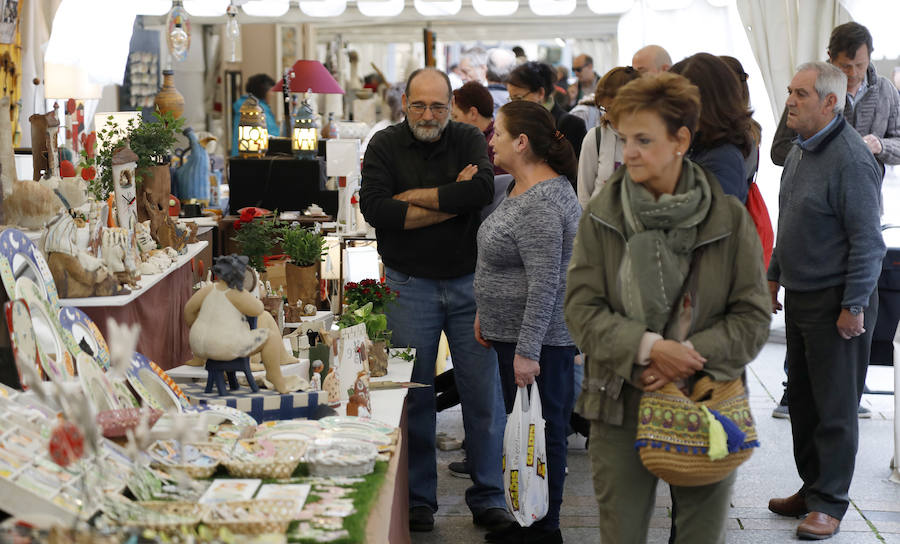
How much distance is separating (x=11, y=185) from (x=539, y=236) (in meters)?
1.53

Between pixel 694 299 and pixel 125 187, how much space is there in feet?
6.33

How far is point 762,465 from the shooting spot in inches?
181

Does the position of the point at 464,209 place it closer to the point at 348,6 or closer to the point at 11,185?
the point at 11,185

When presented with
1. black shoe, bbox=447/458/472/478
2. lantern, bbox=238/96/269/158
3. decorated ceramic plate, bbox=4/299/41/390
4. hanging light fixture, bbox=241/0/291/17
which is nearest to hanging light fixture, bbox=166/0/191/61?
lantern, bbox=238/96/269/158

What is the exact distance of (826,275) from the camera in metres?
3.62

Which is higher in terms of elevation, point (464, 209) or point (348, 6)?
point (348, 6)

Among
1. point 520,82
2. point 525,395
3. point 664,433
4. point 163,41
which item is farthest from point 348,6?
point 664,433

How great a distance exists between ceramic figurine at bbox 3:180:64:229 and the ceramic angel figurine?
1.67ft

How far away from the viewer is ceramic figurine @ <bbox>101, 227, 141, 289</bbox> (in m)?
2.99

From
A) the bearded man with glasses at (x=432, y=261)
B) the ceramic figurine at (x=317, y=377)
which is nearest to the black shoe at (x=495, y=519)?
the bearded man with glasses at (x=432, y=261)

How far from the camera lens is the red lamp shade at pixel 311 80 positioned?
334 inches

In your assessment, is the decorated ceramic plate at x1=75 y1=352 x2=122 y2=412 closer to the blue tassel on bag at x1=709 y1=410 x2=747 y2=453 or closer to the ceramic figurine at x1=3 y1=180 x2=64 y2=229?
the ceramic figurine at x1=3 y1=180 x2=64 y2=229

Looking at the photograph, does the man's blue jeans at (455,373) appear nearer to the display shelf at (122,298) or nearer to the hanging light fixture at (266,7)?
the display shelf at (122,298)

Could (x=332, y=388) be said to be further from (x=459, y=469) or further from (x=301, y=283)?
(x=459, y=469)
